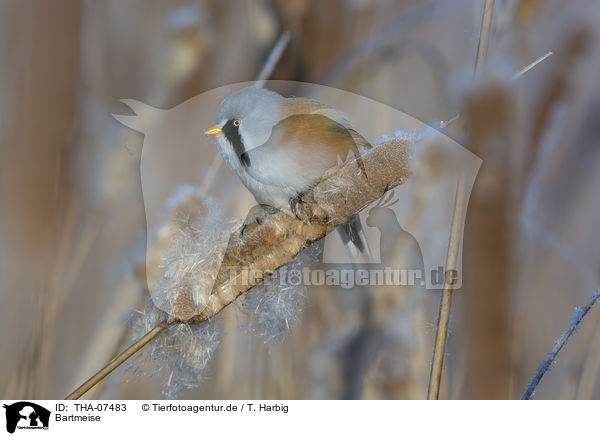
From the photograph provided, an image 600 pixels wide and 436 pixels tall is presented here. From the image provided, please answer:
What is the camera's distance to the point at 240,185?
982 mm

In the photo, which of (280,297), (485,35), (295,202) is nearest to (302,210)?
(295,202)

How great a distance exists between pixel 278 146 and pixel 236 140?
91 millimetres

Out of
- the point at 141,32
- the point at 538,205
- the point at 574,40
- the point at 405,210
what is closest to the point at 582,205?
the point at 538,205

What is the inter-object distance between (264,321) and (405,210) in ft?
1.25

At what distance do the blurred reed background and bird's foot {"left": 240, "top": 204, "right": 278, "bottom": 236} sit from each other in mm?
76

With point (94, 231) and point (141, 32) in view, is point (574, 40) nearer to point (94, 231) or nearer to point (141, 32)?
point (141, 32)

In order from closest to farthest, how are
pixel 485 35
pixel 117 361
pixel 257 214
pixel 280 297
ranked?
pixel 117 361 < pixel 485 35 < pixel 280 297 < pixel 257 214

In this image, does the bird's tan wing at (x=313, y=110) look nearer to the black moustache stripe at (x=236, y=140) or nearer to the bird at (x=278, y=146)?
the bird at (x=278, y=146)

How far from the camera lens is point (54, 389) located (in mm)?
990

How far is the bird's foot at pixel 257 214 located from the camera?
2.76 ft

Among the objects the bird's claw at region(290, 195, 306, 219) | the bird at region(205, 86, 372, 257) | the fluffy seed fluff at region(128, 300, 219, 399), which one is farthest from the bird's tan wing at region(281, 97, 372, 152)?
the fluffy seed fluff at region(128, 300, 219, 399)

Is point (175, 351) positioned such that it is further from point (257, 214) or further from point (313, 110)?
→ point (313, 110)
